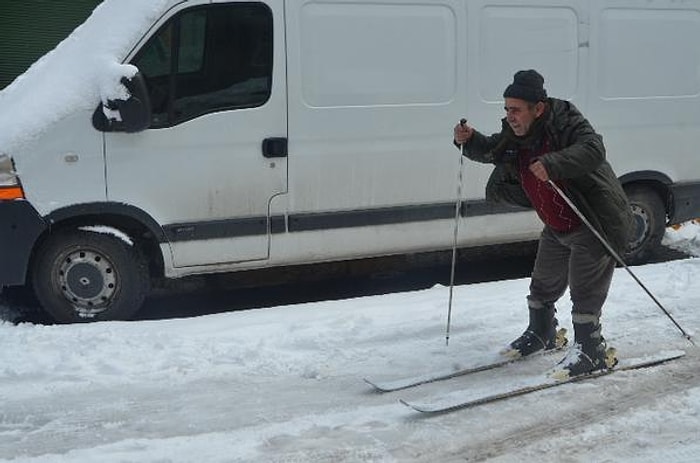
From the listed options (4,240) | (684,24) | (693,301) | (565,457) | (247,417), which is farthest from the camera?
(684,24)

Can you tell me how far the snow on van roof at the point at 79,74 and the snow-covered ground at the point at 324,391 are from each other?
1296 mm

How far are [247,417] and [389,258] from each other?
3.61m

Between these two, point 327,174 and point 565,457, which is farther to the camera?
point 327,174

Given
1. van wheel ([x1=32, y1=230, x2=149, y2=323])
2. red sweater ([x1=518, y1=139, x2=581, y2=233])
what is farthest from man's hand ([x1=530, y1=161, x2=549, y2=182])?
van wheel ([x1=32, y1=230, x2=149, y2=323])

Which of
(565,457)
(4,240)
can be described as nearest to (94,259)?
(4,240)

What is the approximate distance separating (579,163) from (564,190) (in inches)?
11.8

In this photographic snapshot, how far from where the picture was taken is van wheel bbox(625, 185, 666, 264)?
673 centimetres

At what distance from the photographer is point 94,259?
17.1 ft

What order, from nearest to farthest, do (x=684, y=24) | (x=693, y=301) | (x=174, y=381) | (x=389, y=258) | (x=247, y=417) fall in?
(x=247, y=417) → (x=174, y=381) → (x=693, y=301) → (x=684, y=24) → (x=389, y=258)

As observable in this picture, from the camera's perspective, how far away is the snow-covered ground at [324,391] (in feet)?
11.4

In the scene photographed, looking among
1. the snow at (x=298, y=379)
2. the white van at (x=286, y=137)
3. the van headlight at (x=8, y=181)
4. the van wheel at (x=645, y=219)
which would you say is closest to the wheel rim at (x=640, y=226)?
the van wheel at (x=645, y=219)

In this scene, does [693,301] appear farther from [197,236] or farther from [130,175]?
[130,175]

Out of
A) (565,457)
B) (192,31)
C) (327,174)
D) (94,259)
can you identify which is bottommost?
(565,457)

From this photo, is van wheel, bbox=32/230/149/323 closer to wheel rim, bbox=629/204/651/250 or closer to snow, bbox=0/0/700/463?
snow, bbox=0/0/700/463
